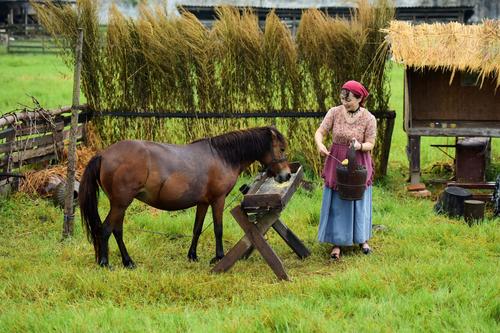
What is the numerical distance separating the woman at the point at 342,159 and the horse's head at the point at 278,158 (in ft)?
1.17

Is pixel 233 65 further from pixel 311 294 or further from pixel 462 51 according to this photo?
pixel 311 294

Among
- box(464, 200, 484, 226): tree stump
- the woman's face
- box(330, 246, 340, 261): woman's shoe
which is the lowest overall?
box(330, 246, 340, 261): woman's shoe

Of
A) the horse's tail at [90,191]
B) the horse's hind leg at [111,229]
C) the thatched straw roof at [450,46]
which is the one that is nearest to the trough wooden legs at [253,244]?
the horse's hind leg at [111,229]

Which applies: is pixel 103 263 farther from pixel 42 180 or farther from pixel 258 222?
pixel 42 180

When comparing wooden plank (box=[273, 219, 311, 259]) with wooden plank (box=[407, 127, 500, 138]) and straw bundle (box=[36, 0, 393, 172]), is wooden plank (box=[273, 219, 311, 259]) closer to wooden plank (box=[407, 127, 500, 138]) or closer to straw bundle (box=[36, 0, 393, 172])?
straw bundle (box=[36, 0, 393, 172])

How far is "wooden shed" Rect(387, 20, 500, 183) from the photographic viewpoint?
9602mm

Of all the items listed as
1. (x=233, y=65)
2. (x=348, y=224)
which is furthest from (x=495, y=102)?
(x=348, y=224)

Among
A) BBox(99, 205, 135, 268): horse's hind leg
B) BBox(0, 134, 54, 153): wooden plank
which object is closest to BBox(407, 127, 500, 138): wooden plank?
BBox(0, 134, 54, 153): wooden plank

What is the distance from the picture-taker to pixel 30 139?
31.1 ft

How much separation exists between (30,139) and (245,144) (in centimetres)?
390

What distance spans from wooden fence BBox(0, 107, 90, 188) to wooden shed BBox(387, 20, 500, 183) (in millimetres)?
4760

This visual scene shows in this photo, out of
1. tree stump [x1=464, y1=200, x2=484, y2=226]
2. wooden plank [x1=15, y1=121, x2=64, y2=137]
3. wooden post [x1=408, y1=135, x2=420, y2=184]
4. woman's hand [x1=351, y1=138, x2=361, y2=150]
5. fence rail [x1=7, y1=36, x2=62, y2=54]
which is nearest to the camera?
woman's hand [x1=351, y1=138, x2=361, y2=150]

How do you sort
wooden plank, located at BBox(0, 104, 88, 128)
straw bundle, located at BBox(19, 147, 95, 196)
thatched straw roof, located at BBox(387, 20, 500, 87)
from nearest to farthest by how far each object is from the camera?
1. wooden plank, located at BBox(0, 104, 88, 128)
2. straw bundle, located at BBox(19, 147, 95, 196)
3. thatched straw roof, located at BBox(387, 20, 500, 87)

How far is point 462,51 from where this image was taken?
962 centimetres
